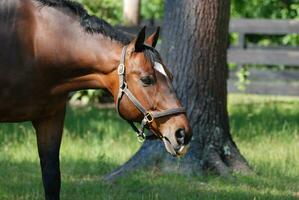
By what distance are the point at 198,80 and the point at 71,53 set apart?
253 cm

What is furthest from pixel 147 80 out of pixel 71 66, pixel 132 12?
pixel 132 12

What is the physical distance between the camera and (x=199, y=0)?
8133mm

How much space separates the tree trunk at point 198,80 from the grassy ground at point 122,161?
177mm

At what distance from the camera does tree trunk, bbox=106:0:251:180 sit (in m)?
Result: 8.16

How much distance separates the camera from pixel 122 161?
898cm

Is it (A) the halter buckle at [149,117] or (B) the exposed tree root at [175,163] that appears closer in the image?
(A) the halter buckle at [149,117]

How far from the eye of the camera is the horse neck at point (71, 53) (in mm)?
5820

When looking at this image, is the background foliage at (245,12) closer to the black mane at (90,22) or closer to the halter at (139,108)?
the black mane at (90,22)

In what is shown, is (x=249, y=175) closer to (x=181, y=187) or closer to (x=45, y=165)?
(x=181, y=187)

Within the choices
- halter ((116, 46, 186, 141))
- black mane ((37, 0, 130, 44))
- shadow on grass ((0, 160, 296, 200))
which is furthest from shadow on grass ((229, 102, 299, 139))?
halter ((116, 46, 186, 141))

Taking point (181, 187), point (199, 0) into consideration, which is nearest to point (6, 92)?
point (181, 187)

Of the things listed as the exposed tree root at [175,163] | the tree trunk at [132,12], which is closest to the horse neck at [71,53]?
the exposed tree root at [175,163]

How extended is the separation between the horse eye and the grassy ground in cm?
185

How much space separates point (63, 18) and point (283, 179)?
329 cm
